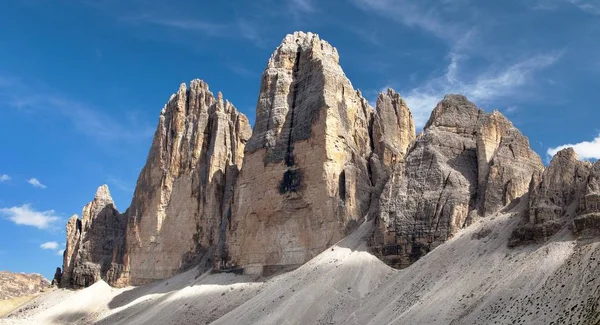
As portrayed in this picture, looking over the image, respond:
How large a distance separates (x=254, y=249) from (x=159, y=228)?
2208 cm

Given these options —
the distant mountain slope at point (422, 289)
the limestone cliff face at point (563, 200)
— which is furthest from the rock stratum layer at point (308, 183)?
the distant mountain slope at point (422, 289)

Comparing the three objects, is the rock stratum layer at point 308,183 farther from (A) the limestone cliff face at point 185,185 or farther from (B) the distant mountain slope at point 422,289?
(B) the distant mountain slope at point 422,289

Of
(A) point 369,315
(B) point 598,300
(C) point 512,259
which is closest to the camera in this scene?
(B) point 598,300

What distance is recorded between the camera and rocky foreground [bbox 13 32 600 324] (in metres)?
49.6

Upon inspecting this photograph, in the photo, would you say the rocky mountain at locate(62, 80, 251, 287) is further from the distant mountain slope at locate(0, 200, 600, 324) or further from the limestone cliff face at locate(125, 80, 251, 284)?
the distant mountain slope at locate(0, 200, 600, 324)

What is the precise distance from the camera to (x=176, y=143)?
9719 centimetres

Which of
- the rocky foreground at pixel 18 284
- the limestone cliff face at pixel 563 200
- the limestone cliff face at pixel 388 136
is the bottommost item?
the limestone cliff face at pixel 563 200

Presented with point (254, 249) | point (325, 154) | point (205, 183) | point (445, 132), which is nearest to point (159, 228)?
point (205, 183)

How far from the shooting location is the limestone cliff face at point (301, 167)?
7031 centimetres

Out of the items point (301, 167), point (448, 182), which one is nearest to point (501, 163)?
point (448, 182)

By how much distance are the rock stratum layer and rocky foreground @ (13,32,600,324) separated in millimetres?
167

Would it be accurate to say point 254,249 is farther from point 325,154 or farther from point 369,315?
point 369,315

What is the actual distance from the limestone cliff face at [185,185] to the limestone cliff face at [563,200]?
132 ft

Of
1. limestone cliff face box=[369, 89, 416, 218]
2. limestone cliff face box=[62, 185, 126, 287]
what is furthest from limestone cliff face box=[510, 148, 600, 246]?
limestone cliff face box=[62, 185, 126, 287]
